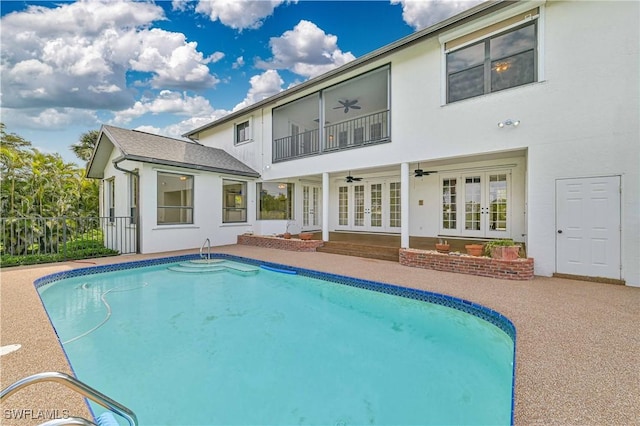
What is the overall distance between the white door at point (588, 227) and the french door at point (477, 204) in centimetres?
350

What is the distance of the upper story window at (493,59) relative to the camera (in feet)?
22.3

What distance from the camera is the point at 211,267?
356 inches

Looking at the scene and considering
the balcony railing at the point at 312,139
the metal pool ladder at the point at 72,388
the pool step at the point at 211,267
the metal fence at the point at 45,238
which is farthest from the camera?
the balcony railing at the point at 312,139

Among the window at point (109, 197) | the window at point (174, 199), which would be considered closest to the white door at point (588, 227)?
the window at point (174, 199)

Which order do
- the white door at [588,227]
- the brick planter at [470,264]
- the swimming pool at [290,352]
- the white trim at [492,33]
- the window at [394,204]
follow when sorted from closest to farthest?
1. the swimming pool at [290,352]
2. the white door at [588,227]
3. the brick planter at [470,264]
4. the white trim at [492,33]
5. the window at [394,204]

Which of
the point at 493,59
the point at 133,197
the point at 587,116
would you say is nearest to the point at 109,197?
the point at 133,197

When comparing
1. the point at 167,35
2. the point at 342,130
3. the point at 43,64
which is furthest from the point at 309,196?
the point at 43,64

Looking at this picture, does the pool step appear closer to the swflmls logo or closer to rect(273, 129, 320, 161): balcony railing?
rect(273, 129, 320, 161): balcony railing

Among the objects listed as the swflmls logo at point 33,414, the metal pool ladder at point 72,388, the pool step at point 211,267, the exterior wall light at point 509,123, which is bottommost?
the pool step at point 211,267

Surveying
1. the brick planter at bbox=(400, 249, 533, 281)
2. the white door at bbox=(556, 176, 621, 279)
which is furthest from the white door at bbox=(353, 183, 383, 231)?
the white door at bbox=(556, 176, 621, 279)

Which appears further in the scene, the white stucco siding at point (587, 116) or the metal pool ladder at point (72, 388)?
the white stucco siding at point (587, 116)

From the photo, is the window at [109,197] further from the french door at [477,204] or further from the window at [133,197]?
the french door at [477,204]

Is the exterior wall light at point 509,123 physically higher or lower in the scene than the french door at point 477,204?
higher

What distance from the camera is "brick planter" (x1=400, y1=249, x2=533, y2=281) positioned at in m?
6.37
